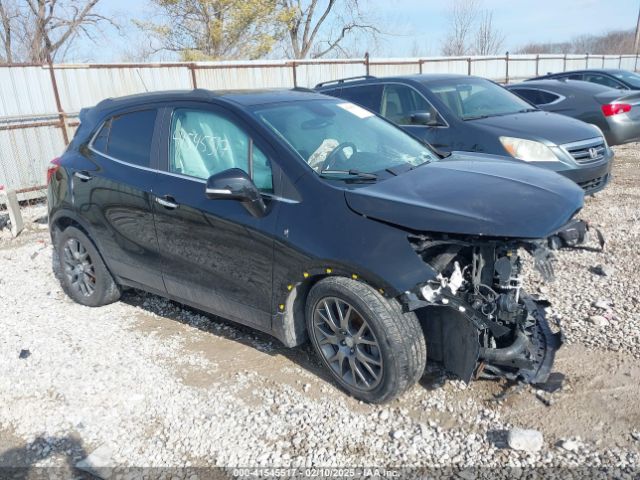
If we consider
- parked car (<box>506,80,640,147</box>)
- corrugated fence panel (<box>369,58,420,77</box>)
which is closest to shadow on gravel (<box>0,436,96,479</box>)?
parked car (<box>506,80,640,147</box>)

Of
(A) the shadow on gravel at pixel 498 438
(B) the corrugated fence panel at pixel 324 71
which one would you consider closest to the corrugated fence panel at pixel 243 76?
(B) the corrugated fence panel at pixel 324 71

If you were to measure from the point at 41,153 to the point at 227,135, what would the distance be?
7287mm

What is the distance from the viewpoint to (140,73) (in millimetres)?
11961

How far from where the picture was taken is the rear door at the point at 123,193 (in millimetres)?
4148

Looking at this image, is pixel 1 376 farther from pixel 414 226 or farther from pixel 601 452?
pixel 601 452

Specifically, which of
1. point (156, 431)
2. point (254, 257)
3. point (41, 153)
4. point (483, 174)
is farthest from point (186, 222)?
point (41, 153)

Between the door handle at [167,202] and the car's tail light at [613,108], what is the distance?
8616 millimetres

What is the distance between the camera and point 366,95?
757 centimetres

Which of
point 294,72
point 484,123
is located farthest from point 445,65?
point 484,123

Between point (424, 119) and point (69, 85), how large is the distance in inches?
300

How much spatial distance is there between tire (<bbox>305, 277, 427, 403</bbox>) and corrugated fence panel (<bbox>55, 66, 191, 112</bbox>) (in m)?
9.40

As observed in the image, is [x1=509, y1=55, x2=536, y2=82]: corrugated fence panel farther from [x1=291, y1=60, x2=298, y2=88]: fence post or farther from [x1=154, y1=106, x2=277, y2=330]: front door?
[x1=154, y1=106, x2=277, y2=330]: front door

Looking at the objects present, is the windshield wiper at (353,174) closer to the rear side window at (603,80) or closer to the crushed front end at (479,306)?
the crushed front end at (479,306)

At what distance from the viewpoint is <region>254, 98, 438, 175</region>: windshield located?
353 cm
